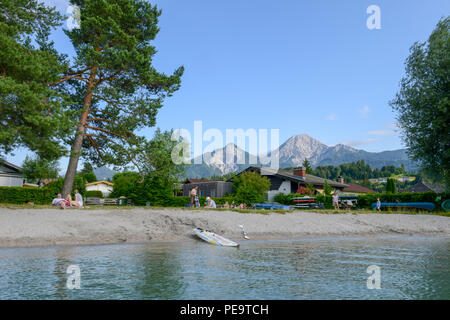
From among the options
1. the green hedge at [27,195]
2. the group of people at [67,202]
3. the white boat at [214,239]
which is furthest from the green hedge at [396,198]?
the green hedge at [27,195]

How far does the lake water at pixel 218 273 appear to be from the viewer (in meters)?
8.91

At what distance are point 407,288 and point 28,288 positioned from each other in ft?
34.1

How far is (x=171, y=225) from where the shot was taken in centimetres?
2323

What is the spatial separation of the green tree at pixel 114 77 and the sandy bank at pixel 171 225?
6693 mm

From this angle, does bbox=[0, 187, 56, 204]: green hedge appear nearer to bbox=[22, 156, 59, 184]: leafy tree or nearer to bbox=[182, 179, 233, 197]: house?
bbox=[182, 179, 233, 197]: house

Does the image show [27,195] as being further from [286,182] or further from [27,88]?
[286,182]

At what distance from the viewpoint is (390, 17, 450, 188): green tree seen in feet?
98.2

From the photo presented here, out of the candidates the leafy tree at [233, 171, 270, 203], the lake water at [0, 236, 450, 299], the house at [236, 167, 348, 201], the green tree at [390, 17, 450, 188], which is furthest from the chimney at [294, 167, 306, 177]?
the lake water at [0, 236, 450, 299]

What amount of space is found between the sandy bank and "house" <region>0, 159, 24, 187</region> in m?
25.2

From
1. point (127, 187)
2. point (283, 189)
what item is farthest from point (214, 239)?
point (283, 189)

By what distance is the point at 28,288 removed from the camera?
A: 8.97m

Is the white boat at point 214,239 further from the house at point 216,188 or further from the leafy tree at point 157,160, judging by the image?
the house at point 216,188

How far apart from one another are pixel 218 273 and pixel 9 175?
4179cm
